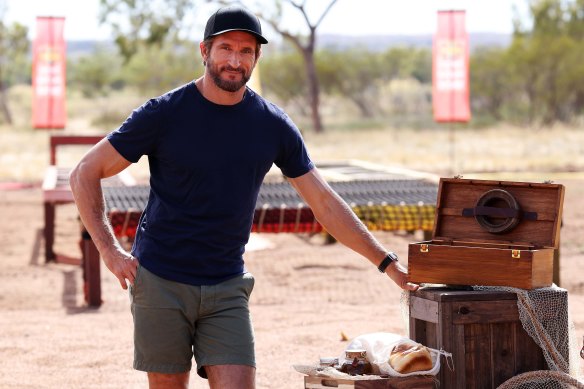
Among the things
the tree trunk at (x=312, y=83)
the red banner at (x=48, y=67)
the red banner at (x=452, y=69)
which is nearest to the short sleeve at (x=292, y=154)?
the red banner at (x=48, y=67)

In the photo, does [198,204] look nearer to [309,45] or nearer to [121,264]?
[121,264]

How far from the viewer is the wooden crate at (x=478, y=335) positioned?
4191mm

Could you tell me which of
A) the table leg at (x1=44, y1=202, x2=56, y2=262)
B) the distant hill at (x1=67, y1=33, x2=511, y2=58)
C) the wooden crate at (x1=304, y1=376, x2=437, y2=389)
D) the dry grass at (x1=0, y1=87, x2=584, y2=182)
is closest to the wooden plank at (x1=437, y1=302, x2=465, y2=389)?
the wooden crate at (x1=304, y1=376, x2=437, y2=389)

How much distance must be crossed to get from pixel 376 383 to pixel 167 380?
666 mm

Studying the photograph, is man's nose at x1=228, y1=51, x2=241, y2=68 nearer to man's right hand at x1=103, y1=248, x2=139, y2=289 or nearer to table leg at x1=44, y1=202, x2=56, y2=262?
man's right hand at x1=103, y1=248, x2=139, y2=289

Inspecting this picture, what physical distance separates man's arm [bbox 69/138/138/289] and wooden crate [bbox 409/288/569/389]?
1139 millimetres

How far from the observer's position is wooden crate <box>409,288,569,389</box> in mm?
4191

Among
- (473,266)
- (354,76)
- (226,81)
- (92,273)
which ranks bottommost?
(92,273)

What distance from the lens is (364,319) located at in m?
7.40

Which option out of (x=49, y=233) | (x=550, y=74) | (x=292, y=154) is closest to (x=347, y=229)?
(x=292, y=154)

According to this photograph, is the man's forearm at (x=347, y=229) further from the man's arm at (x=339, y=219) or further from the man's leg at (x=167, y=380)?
the man's leg at (x=167, y=380)

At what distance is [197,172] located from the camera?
11.9ft

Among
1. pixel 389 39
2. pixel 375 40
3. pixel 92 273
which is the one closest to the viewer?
pixel 92 273

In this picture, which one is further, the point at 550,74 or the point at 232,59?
the point at 550,74
